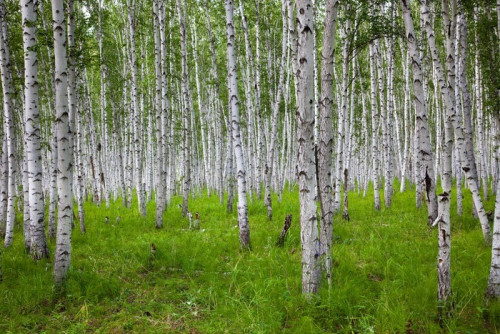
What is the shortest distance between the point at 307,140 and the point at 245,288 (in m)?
2.38

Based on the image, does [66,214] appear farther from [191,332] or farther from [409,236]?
[409,236]

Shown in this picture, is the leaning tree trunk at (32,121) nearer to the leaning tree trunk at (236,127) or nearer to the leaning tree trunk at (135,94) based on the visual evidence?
the leaning tree trunk at (236,127)

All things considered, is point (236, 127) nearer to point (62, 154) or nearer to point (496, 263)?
point (62, 154)

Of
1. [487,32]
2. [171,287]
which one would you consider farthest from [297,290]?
[487,32]

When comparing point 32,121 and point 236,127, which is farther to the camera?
point 236,127

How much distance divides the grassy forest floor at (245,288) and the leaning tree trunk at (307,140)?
0.51 meters

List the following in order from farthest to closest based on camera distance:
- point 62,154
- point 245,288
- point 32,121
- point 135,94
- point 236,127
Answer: point 135,94, point 236,127, point 32,121, point 62,154, point 245,288

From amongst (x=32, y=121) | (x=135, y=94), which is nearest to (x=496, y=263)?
(x=32, y=121)

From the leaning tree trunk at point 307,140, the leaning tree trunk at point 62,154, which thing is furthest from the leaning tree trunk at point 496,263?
the leaning tree trunk at point 62,154

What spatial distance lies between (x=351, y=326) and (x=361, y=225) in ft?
17.4

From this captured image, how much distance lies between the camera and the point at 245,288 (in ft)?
15.5

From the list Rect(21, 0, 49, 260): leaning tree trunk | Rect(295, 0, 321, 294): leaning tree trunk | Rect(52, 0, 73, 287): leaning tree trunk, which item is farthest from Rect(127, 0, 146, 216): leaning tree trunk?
Rect(295, 0, 321, 294): leaning tree trunk

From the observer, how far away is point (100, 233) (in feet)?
28.4

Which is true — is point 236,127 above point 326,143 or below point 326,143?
above
